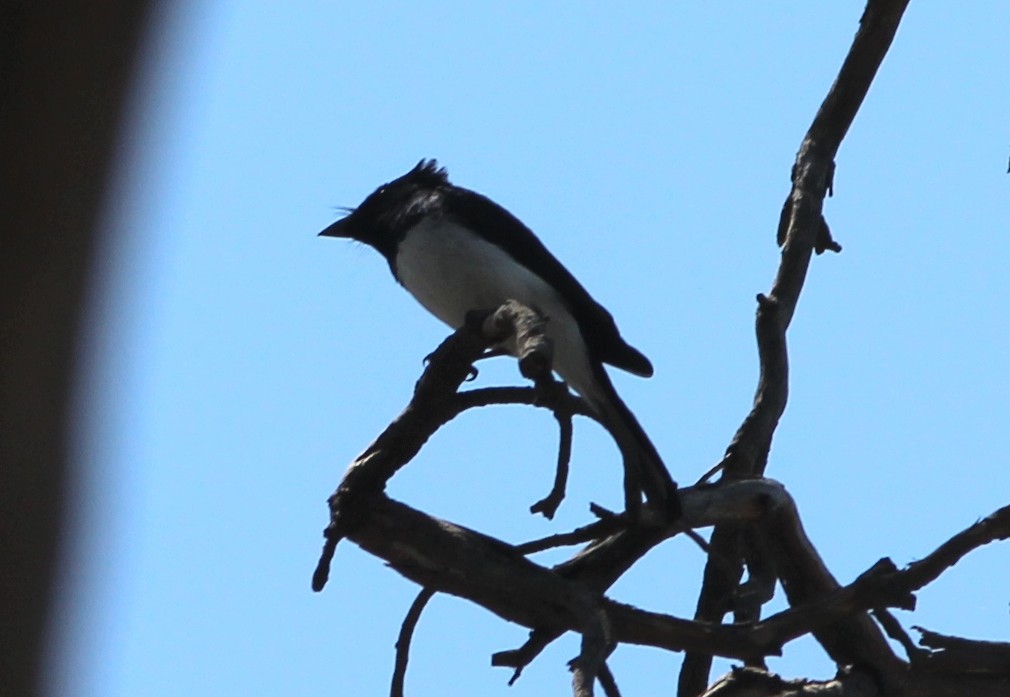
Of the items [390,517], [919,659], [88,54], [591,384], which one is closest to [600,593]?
[390,517]

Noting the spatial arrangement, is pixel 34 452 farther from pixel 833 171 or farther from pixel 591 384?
pixel 833 171

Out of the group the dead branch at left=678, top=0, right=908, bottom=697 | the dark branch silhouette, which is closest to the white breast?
the dead branch at left=678, top=0, right=908, bottom=697

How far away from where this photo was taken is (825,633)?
3.87 meters

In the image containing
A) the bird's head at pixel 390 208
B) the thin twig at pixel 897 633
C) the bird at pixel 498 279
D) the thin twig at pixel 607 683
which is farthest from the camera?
the bird's head at pixel 390 208

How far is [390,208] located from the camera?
6180 mm

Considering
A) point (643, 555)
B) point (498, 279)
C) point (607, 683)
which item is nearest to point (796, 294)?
point (498, 279)

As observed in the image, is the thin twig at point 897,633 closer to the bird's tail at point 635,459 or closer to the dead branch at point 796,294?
the dead branch at point 796,294

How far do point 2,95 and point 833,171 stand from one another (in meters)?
4.99

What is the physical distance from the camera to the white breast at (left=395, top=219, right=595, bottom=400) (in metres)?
5.21

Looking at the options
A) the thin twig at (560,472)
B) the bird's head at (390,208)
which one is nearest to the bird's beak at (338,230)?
the bird's head at (390,208)

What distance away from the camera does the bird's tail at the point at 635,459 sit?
3.81 meters

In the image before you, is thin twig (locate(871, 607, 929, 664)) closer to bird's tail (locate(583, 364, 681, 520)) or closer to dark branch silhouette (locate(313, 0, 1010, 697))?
dark branch silhouette (locate(313, 0, 1010, 697))

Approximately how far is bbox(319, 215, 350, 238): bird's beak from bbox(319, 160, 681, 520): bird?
511mm

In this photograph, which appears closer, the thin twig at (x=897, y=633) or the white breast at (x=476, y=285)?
the thin twig at (x=897, y=633)
